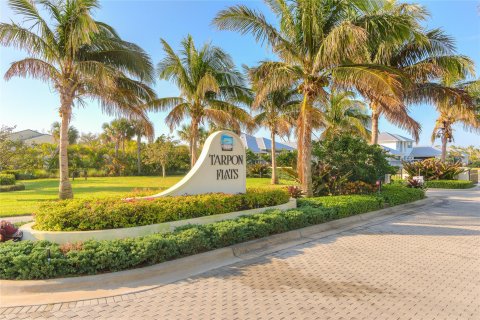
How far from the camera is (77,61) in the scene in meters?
12.0

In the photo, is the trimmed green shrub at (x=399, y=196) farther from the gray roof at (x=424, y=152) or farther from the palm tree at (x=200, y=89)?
the gray roof at (x=424, y=152)

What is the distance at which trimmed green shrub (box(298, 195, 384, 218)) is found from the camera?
949cm

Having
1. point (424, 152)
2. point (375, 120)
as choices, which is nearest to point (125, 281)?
point (375, 120)

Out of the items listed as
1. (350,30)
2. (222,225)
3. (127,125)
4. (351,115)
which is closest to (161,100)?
(350,30)

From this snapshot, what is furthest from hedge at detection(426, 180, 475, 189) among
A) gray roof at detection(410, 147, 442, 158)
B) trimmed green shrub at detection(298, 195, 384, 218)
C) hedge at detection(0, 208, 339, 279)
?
gray roof at detection(410, 147, 442, 158)

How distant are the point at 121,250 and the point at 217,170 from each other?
3.79 metres

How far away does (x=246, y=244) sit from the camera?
6.43 metres

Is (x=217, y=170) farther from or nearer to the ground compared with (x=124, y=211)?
farther from the ground

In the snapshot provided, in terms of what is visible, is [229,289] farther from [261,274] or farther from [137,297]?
[137,297]

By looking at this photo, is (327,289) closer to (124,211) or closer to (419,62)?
(124,211)

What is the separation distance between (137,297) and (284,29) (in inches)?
379

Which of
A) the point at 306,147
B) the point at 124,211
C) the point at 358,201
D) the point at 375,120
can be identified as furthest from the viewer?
the point at 375,120

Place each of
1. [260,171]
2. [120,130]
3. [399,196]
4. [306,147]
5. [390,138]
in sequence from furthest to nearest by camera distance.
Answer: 1. [390,138]
2. [120,130]
3. [260,171]
4. [399,196]
5. [306,147]

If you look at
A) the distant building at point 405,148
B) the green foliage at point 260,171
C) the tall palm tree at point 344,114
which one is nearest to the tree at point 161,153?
the green foliage at point 260,171
